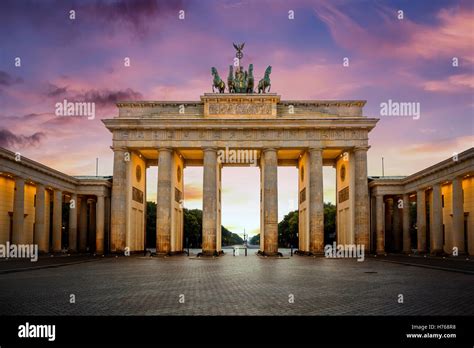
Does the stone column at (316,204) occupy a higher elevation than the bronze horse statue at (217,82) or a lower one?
lower

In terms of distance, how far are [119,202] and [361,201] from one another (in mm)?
28819

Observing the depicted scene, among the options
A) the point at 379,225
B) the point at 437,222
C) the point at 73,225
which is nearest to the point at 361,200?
the point at 379,225

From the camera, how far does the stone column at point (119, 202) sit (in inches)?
2333

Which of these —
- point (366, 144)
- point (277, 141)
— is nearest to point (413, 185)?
point (366, 144)

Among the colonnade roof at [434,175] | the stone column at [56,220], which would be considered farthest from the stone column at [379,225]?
the stone column at [56,220]

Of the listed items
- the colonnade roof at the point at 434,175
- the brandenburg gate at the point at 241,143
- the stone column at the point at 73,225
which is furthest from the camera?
the stone column at the point at 73,225

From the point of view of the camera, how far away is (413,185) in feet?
195

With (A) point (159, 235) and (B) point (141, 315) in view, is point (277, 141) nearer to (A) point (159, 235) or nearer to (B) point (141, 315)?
(A) point (159, 235)

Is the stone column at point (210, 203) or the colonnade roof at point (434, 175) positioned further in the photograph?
the stone column at point (210, 203)

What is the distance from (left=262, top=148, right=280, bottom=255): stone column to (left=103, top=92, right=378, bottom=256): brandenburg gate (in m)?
0.12

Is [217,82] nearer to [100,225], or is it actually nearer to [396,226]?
[100,225]

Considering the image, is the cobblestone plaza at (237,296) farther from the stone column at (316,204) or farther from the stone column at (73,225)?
the stone column at (73,225)

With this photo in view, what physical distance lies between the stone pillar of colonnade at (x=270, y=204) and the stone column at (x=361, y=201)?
9584 mm

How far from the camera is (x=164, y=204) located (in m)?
59.8
